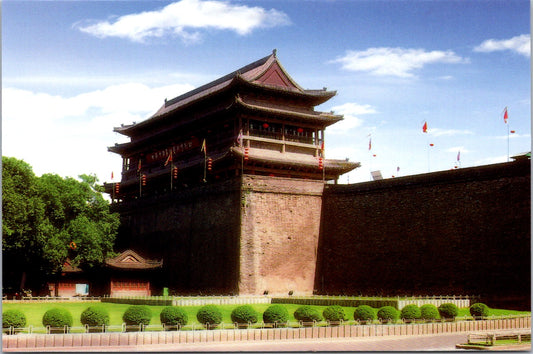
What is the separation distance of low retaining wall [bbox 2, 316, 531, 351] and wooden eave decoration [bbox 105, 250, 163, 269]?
20.5 metres

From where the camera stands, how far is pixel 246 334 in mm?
16188

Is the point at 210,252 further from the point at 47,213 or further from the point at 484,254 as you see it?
the point at 484,254

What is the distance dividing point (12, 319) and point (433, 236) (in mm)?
17981

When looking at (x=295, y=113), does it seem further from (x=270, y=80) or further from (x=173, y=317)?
(x=173, y=317)

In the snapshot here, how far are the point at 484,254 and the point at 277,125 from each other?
14749 mm

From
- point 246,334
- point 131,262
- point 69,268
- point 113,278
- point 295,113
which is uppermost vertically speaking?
point 295,113

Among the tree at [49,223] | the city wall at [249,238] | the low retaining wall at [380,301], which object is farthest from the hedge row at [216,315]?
the tree at [49,223]

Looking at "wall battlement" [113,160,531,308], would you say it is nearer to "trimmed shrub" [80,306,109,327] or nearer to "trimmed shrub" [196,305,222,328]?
"trimmed shrub" [196,305,222,328]

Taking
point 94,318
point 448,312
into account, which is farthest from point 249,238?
point 94,318

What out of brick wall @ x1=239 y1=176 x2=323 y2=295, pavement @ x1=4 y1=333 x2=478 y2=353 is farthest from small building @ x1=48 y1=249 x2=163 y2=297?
pavement @ x1=4 y1=333 x2=478 y2=353

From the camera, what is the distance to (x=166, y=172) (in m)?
41.9

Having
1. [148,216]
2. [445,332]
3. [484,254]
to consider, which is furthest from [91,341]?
[148,216]

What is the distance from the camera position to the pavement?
1478cm

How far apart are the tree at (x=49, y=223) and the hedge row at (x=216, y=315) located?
1370 cm
